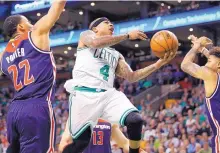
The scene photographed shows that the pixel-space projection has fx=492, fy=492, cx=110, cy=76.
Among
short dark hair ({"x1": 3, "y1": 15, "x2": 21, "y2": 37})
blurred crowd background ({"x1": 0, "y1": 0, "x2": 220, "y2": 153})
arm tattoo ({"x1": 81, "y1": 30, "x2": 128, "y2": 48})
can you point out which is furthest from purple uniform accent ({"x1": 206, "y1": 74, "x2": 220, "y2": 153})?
blurred crowd background ({"x1": 0, "y1": 0, "x2": 220, "y2": 153})

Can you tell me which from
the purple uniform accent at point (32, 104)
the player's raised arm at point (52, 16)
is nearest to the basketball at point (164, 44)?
the purple uniform accent at point (32, 104)

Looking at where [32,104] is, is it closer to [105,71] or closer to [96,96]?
[96,96]

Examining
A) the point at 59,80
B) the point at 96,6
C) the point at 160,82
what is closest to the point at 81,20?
the point at 96,6

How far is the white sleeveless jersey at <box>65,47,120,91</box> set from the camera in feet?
20.7

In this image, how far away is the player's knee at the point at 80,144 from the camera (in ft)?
20.2

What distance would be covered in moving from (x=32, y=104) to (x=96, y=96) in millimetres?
1508

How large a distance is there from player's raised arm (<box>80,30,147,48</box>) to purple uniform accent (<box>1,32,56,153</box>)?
1173 millimetres

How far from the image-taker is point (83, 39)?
638 cm

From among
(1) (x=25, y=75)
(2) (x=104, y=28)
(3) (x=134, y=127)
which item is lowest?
(3) (x=134, y=127)

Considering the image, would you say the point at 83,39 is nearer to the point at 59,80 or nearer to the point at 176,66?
the point at 176,66

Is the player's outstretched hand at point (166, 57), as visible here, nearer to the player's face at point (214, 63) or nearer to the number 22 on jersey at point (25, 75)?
the player's face at point (214, 63)

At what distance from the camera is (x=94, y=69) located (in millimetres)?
6340

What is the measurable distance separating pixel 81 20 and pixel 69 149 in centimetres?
2230

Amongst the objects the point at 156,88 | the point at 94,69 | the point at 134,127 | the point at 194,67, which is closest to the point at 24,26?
the point at 94,69
